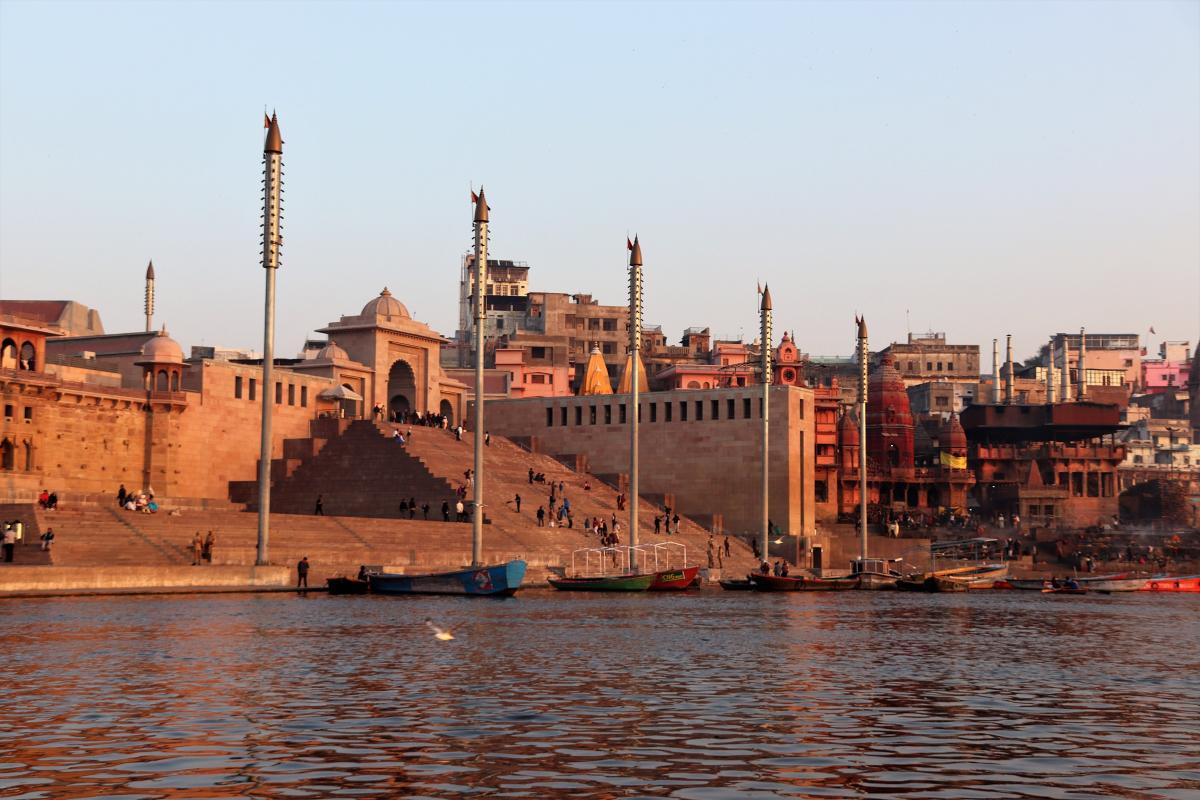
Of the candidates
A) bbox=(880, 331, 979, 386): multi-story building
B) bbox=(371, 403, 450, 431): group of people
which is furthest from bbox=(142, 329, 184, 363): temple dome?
bbox=(880, 331, 979, 386): multi-story building

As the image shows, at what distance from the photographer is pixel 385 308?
84.0 m

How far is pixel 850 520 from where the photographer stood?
99.0 metres

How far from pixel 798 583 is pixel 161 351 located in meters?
29.4

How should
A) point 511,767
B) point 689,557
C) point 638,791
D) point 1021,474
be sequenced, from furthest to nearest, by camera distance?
point 1021,474 < point 689,557 < point 511,767 < point 638,791

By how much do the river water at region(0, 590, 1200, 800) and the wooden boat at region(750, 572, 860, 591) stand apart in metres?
23.7

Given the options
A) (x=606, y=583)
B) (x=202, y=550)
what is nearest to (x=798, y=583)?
(x=606, y=583)

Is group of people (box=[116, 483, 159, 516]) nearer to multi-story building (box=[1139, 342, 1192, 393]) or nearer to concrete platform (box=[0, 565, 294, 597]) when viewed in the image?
concrete platform (box=[0, 565, 294, 597])

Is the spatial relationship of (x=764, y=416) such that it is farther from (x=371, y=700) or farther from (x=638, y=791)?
(x=638, y=791)

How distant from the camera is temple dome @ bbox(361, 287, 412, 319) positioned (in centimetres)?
8338

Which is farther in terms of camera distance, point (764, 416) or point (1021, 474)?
point (1021, 474)

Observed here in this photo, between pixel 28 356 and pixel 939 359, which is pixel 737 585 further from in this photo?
pixel 939 359

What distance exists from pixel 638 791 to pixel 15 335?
180 ft

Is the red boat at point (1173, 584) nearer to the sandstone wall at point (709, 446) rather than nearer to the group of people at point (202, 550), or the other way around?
the sandstone wall at point (709, 446)

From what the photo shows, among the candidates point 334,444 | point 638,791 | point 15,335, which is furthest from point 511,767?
point 334,444
